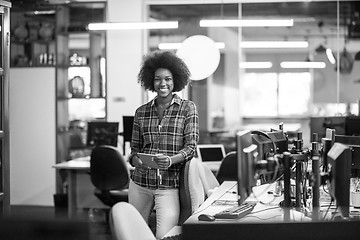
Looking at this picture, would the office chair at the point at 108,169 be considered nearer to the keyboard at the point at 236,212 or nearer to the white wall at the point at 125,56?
the white wall at the point at 125,56

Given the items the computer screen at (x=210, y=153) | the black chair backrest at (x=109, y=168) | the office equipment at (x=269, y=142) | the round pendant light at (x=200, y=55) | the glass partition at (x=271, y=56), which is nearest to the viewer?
the office equipment at (x=269, y=142)

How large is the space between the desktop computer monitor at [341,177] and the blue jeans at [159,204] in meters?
1.29

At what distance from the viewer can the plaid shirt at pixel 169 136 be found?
13.8 ft

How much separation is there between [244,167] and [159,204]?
56.1 inches

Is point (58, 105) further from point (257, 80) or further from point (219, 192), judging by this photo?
point (219, 192)

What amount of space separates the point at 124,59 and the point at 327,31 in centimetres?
295

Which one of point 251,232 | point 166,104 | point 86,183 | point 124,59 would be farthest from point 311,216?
point 124,59

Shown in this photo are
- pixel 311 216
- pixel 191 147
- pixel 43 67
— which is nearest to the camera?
pixel 311 216

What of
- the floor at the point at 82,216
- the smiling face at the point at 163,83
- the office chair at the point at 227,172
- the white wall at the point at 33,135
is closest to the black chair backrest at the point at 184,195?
the smiling face at the point at 163,83

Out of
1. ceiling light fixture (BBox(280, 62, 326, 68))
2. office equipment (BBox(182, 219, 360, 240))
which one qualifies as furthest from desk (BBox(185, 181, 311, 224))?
ceiling light fixture (BBox(280, 62, 326, 68))

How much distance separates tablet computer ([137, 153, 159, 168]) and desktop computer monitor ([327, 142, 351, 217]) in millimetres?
1298

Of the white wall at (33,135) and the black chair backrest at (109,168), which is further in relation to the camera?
the white wall at (33,135)

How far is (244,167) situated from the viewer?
9.36ft

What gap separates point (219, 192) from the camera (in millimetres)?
4598
